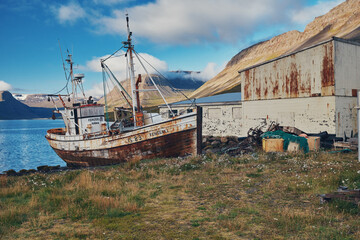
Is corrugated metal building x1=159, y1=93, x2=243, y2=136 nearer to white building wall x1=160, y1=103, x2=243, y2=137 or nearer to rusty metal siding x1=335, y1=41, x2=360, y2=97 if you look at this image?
white building wall x1=160, y1=103, x2=243, y2=137

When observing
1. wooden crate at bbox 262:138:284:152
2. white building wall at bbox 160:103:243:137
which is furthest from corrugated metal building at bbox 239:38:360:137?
wooden crate at bbox 262:138:284:152

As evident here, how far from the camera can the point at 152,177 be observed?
13.2m

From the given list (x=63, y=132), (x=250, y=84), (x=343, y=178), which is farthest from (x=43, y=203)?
(x=63, y=132)

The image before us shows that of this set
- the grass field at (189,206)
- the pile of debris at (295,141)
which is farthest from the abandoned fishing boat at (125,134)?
the grass field at (189,206)

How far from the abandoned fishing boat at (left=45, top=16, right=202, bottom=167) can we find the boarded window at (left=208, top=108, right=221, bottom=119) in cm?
1064

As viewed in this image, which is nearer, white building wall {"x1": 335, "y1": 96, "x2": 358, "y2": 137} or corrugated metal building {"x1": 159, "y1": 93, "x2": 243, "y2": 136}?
white building wall {"x1": 335, "y1": 96, "x2": 358, "y2": 137}

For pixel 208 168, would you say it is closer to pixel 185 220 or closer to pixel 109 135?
pixel 185 220

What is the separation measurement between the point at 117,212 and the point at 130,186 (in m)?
3.08

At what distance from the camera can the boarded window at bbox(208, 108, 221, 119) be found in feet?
113

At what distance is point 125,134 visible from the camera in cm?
2256

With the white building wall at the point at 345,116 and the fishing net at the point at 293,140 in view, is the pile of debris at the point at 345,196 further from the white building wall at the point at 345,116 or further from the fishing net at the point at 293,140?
the white building wall at the point at 345,116

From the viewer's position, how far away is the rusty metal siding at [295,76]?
876 inches

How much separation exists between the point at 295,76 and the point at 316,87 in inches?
89.6

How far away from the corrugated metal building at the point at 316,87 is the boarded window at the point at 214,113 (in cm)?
789
